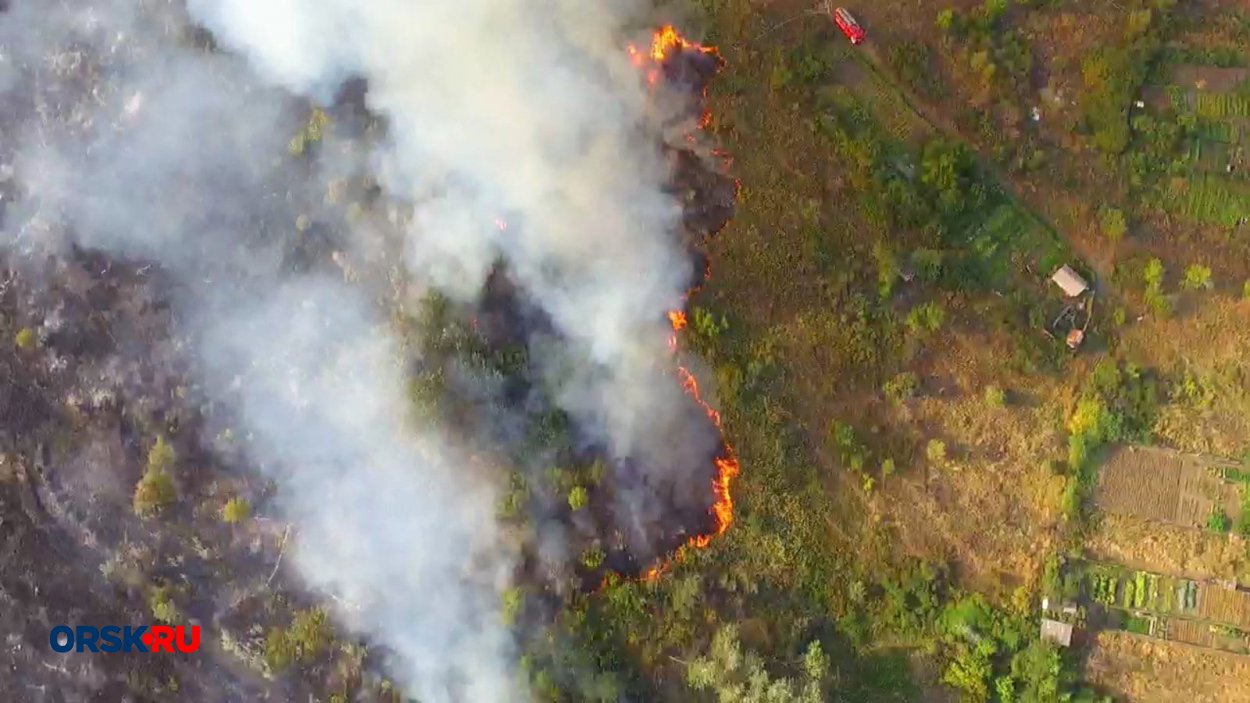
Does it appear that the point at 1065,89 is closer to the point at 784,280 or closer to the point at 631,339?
the point at 784,280

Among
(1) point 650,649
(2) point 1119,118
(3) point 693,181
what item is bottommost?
(1) point 650,649

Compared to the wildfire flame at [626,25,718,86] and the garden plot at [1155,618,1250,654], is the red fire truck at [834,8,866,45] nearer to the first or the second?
the wildfire flame at [626,25,718,86]

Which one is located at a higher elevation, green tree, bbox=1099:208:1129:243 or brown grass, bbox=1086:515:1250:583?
green tree, bbox=1099:208:1129:243

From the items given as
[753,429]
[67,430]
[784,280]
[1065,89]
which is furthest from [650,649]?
[1065,89]

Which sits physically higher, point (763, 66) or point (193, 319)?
point (763, 66)

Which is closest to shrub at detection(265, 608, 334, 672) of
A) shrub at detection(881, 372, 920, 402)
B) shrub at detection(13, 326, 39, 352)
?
shrub at detection(13, 326, 39, 352)

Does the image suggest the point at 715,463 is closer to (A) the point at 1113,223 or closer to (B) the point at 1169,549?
(B) the point at 1169,549
